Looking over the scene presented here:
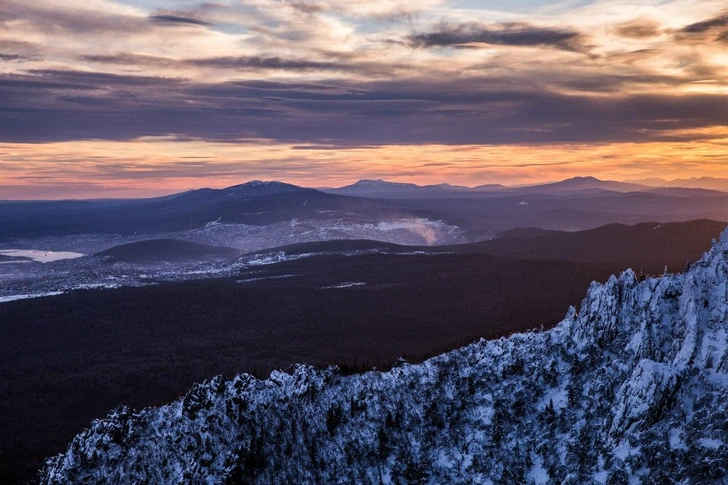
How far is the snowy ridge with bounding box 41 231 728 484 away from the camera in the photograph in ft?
113

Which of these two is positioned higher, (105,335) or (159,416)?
(159,416)

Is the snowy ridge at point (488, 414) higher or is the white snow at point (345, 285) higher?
the snowy ridge at point (488, 414)

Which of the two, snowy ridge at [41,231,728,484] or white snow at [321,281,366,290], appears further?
white snow at [321,281,366,290]

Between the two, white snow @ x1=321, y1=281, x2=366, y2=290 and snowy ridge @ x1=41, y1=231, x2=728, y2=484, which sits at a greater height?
snowy ridge @ x1=41, y1=231, x2=728, y2=484

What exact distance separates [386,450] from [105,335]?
114 metres

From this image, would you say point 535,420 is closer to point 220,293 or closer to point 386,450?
point 386,450

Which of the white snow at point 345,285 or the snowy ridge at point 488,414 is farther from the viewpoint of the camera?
the white snow at point 345,285

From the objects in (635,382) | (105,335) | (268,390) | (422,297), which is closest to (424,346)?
(422,297)

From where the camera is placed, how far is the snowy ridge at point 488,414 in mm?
34406

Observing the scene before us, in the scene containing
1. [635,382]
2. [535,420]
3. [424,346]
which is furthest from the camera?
[424,346]

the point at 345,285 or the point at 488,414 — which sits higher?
the point at 488,414

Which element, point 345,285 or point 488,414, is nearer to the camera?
point 488,414

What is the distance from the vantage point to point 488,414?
40.8 metres

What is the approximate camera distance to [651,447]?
109ft
